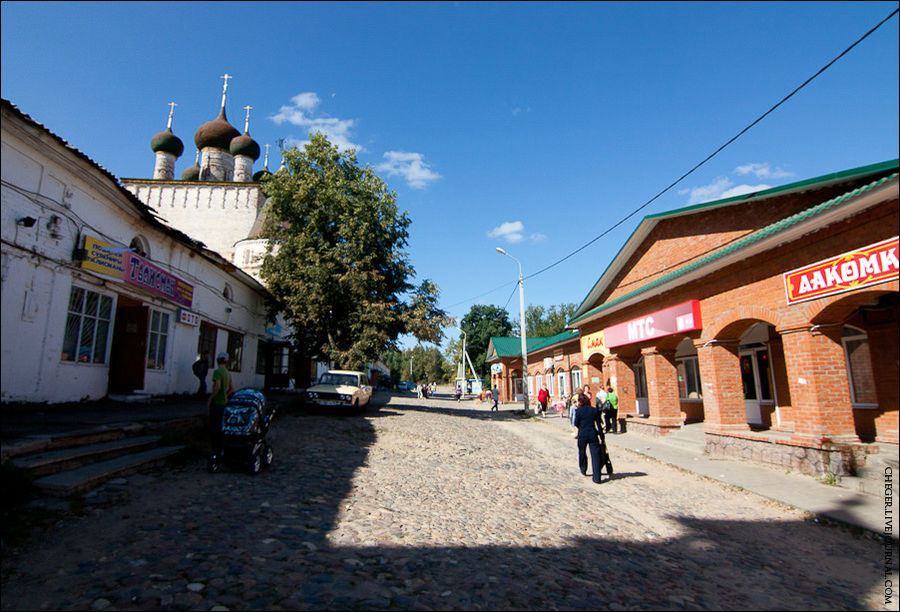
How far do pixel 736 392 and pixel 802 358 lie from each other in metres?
2.77

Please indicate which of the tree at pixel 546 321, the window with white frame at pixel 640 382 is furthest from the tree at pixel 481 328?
the window with white frame at pixel 640 382

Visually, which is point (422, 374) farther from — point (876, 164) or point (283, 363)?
point (876, 164)

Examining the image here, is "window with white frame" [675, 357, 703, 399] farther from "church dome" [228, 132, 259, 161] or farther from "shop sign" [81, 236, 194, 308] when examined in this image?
"church dome" [228, 132, 259, 161]

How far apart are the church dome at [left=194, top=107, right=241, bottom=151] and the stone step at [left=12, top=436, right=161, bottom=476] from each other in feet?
118

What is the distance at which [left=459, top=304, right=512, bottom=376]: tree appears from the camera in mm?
65625

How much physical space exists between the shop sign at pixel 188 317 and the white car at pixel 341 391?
4570 millimetres

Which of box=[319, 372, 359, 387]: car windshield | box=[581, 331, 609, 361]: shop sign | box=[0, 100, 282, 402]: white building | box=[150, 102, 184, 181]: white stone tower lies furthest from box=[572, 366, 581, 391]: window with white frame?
box=[150, 102, 184, 181]: white stone tower

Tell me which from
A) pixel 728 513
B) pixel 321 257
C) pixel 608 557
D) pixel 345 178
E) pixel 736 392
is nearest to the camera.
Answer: pixel 608 557

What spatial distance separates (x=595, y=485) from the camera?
29.6ft

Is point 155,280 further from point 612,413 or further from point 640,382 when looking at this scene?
point 640,382

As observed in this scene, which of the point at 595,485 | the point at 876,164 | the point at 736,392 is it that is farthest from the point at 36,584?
the point at 736,392

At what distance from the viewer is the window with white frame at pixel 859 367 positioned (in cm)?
1022

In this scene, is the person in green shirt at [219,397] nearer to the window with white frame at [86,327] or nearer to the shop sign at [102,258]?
the window with white frame at [86,327]

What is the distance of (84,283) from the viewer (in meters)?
10.8
